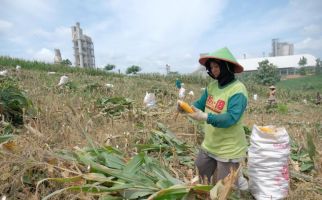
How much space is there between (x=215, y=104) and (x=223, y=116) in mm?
249

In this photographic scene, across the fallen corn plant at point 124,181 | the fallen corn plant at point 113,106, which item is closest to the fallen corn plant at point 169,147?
the fallen corn plant at point 124,181

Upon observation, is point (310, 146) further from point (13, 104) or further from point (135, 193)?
point (13, 104)

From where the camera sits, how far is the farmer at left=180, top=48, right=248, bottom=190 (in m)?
2.14

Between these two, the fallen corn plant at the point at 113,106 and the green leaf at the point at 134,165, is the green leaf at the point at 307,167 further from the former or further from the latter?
the fallen corn plant at the point at 113,106

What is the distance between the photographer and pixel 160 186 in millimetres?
1808

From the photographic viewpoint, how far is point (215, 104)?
235cm

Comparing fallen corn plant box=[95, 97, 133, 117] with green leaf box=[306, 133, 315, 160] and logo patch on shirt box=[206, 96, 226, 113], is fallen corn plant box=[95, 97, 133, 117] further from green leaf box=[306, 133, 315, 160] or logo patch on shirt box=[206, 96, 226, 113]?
green leaf box=[306, 133, 315, 160]

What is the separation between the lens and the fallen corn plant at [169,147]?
2.85 m

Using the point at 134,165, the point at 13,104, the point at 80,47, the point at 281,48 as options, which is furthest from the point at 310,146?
the point at 281,48

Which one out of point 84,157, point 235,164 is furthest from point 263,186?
point 84,157

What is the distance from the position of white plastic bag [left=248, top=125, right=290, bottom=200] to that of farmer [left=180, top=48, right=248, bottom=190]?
0.43 feet

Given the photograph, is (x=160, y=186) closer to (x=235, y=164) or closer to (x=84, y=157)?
(x=84, y=157)

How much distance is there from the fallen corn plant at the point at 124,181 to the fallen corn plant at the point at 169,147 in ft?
2.55

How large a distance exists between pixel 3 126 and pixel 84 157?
1574 mm
